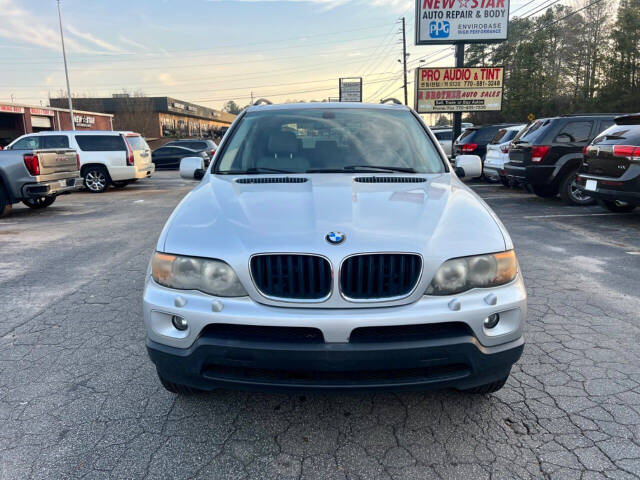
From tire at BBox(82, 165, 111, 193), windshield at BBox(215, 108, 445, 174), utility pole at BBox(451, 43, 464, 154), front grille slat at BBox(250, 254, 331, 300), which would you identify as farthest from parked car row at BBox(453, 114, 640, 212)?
tire at BBox(82, 165, 111, 193)

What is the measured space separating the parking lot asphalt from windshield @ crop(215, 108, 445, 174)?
151 centimetres

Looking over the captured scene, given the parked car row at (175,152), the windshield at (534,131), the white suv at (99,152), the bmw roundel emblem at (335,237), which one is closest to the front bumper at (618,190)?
the windshield at (534,131)

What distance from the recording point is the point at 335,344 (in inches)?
76.8

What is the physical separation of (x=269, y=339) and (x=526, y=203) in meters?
9.81

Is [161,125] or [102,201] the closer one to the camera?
[102,201]

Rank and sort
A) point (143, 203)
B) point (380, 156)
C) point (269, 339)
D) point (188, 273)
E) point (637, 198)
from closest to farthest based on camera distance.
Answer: point (269, 339) < point (188, 273) < point (380, 156) < point (637, 198) < point (143, 203)

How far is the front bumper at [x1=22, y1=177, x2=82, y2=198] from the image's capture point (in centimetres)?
913

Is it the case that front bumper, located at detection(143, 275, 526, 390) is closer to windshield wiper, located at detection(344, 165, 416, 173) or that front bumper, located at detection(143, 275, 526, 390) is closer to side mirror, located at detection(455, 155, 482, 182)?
windshield wiper, located at detection(344, 165, 416, 173)

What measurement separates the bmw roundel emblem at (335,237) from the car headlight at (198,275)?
44cm

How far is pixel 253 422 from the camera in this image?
243 centimetres

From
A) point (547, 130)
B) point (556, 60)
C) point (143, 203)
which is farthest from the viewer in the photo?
point (556, 60)

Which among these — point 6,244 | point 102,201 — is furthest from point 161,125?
point 6,244

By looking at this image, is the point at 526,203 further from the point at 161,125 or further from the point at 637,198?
the point at 161,125

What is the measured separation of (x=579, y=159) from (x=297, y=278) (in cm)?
936
